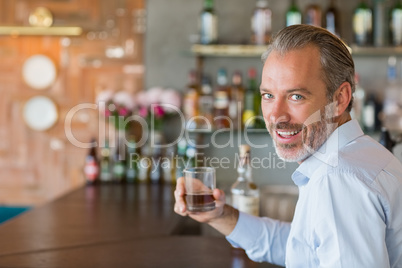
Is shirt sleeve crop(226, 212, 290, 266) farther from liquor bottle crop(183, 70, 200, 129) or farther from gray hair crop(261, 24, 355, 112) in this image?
liquor bottle crop(183, 70, 200, 129)

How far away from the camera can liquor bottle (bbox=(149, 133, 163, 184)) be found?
3.09m

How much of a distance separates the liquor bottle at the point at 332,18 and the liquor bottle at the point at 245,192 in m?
1.68

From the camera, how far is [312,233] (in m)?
1.00

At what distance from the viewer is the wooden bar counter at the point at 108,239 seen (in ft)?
4.89

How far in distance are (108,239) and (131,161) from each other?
4.60 feet

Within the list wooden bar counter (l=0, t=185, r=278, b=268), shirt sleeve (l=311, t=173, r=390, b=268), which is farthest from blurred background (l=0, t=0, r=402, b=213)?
shirt sleeve (l=311, t=173, r=390, b=268)

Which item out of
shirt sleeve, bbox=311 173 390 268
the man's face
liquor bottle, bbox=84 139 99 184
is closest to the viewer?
shirt sleeve, bbox=311 173 390 268

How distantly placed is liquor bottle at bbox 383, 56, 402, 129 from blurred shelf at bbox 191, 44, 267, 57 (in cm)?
73

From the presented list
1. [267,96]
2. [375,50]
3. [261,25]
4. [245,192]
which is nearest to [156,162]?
[261,25]

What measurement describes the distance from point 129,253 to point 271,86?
695 millimetres

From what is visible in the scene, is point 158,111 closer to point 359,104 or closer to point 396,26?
point 359,104

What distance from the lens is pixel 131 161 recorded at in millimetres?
3143

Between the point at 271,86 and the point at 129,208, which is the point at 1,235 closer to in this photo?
the point at 129,208

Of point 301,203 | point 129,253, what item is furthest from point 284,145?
point 129,253
